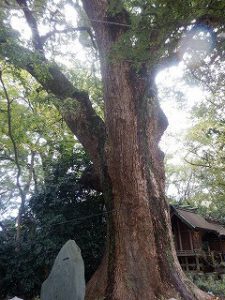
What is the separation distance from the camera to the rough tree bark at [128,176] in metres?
7.14

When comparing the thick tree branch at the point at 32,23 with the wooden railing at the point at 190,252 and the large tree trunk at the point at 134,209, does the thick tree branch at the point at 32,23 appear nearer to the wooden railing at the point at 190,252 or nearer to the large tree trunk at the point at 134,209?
the large tree trunk at the point at 134,209

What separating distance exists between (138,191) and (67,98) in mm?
3561

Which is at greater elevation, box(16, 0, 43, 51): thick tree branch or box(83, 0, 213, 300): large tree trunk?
box(16, 0, 43, 51): thick tree branch

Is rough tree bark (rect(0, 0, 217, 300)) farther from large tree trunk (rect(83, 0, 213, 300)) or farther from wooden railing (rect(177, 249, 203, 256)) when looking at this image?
wooden railing (rect(177, 249, 203, 256))

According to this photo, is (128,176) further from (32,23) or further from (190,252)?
(190,252)

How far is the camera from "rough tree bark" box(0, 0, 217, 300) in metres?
7.14

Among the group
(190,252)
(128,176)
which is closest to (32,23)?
(128,176)

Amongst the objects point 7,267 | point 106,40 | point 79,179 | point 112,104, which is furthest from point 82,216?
point 106,40

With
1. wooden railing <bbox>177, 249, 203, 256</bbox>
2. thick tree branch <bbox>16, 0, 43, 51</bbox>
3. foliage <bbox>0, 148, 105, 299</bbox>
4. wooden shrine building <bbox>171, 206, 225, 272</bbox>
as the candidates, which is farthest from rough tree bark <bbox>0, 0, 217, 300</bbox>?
wooden railing <bbox>177, 249, 203, 256</bbox>

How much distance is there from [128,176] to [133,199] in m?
0.57

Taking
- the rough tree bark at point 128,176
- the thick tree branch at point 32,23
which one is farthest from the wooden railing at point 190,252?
the thick tree branch at point 32,23

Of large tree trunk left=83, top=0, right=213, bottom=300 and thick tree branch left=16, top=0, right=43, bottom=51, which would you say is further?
thick tree branch left=16, top=0, right=43, bottom=51

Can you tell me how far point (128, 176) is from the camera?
25.2 ft

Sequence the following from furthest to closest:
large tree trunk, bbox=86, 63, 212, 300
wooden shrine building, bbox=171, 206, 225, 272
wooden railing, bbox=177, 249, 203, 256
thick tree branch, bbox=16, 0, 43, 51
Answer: wooden railing, bbox=177, 249, 203, 256, wooden shrine building, bbox=171, 206, 225, 272, thick tree branch, bbox=16, 0, 43, 51, large tree trunk, bbox=86, 63, 212, 300
